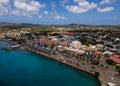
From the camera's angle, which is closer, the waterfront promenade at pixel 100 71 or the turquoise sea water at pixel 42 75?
the waterfront promenade at pixel 100 71

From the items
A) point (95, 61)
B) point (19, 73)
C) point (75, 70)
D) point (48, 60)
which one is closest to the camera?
point (19, 73)

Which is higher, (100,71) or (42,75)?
(100,71)

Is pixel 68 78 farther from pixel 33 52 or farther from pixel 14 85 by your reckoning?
pixel 33 52

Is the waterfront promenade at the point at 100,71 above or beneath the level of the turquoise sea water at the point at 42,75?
above

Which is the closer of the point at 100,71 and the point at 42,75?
the point at 100,71

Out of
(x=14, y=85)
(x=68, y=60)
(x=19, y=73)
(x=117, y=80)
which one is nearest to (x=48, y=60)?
(x=68, y=60)

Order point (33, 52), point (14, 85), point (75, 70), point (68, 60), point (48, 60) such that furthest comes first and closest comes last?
point (33, 52) → point (48, 60) → point (68, 60) → point (75, 70) → point (14, 85)

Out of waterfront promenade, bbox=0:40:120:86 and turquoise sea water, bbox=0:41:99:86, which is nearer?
waterfront promenade, bbox=0:40:120:86

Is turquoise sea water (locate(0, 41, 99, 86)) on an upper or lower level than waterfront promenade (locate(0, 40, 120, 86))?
lower

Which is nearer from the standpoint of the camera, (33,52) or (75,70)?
(75,70)
